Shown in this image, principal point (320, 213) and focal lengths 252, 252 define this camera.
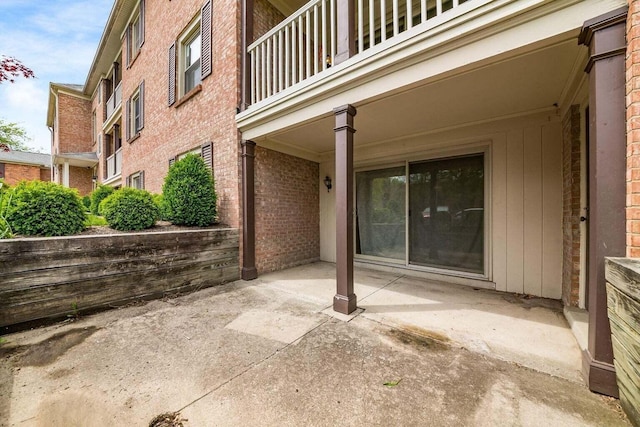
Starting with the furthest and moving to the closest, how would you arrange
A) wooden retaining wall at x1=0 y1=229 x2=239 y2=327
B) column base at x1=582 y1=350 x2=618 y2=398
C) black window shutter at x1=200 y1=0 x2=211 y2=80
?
black window shutter at x1=200 y1=0 x2=211 y2=80
wooden retaining wall at x1=0 y1=229 x2=239 y2=327
column base at x1=582 y1=350 x2=618 y2=398

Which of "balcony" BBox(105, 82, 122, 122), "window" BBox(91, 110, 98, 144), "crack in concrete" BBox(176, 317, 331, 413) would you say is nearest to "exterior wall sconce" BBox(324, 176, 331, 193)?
"crack in concrete" BBox(176, 317, 331, 413)

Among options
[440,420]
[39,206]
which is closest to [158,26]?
[39,206]

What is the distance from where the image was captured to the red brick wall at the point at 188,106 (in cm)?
450

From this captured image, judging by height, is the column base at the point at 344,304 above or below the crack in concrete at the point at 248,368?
above

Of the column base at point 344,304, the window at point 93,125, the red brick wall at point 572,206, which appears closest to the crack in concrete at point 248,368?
the column base at point 344,304

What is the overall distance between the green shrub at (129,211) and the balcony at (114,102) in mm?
8492

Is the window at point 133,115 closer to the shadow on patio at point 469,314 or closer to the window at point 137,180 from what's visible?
the window at point 137,180

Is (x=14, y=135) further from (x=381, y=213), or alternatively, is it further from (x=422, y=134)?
(x=422, y=134)

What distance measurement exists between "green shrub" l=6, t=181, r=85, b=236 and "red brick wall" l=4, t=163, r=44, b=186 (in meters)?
22.4

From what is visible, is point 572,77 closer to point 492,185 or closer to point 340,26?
point 492,185

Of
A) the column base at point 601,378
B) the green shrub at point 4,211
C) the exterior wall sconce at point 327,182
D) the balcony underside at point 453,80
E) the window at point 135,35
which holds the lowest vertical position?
the column base at point 601,378

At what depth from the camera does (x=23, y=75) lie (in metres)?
4.61

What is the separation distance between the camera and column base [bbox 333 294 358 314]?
2.91m

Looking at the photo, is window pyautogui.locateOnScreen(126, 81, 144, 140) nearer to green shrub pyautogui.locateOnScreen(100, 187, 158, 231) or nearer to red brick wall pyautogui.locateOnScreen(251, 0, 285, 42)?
green shrub pyautogui.locateOnScreen(100, 187, 158, 231)
